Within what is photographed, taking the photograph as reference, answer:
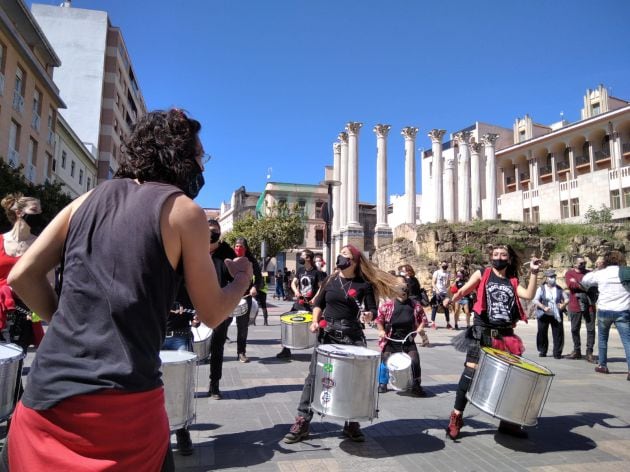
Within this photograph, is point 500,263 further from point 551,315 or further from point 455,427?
point 551,315

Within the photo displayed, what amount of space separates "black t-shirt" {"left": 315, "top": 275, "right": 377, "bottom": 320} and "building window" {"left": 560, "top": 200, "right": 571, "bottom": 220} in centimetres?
4233

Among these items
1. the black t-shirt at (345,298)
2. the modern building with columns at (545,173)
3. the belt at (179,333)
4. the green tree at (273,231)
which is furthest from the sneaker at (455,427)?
the green tree at (273,231)

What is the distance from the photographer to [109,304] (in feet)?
4.81

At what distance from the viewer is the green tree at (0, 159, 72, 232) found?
1839cm

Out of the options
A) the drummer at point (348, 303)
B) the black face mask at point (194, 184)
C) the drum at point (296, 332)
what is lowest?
the drum at point (296, 332)

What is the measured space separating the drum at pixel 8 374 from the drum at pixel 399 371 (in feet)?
13.6

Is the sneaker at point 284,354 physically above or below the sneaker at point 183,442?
above

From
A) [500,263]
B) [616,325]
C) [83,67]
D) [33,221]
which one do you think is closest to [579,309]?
[616,325]

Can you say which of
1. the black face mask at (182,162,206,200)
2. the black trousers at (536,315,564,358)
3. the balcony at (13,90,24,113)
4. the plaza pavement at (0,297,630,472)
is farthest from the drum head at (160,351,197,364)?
the balcony at (13,90,24,113)

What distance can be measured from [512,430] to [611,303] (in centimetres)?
444

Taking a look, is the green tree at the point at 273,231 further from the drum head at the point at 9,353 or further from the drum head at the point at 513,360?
the drum head at the point at 9,353

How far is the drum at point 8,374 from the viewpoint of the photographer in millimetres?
2939

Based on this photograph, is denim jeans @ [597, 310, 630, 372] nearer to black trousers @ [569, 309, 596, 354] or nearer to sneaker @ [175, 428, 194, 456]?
black trousers @ [569, 309, 596, 354]

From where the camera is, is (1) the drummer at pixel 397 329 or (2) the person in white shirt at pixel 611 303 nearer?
(1) the drummer at pixel 397 329
